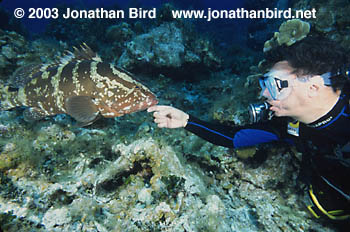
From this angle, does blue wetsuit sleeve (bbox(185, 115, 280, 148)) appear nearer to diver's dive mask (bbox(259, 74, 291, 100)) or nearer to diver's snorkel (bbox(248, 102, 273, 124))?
diver's snorkel (bbox(248, 102, 273, 124))

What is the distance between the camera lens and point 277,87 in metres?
2.30

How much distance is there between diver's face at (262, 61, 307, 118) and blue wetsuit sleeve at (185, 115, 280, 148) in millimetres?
612

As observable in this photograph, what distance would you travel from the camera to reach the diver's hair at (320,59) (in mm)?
2053

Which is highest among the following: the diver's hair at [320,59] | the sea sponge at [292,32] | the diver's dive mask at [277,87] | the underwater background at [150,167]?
the sea sponge at [292,32]

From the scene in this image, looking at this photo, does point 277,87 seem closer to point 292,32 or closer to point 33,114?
point 292,32

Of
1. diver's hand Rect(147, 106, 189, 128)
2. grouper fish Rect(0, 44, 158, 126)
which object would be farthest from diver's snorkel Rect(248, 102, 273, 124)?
grouper fish Rect(0, 44, 158, 126)

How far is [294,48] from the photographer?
7.31 feet

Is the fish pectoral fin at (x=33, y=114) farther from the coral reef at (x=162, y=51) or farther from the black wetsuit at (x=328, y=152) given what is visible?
the black wetsuit at (x=328, y=152)

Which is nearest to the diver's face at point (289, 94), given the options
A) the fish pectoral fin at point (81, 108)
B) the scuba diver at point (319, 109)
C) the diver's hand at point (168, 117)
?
the scuba diver at point (319, 109)

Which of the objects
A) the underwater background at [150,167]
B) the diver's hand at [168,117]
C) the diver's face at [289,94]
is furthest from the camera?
the diver's hand at [168,117]

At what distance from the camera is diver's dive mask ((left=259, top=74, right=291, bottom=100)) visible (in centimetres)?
226

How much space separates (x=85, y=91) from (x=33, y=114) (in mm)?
1375

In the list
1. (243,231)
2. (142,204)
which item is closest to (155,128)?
(142,204)

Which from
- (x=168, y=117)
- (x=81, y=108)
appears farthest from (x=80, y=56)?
(x=168, y=117)
